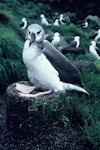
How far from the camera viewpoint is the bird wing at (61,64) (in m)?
5.69

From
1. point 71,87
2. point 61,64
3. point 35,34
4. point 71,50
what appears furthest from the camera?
point 71,50

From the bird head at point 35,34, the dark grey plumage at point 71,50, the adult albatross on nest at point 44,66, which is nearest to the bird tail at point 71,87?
the adult albatross on nest at point 44,66

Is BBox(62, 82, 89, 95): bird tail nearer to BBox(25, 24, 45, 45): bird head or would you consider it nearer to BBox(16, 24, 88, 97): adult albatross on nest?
BBox(16, 24, 88, 97): adult albatross on nest

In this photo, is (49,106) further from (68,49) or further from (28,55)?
(68,49)

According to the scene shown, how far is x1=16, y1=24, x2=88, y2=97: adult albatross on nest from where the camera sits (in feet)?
18.1

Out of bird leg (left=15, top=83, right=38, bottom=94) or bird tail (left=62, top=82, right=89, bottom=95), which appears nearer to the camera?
bird leg (left=15, top=83, right=38, bottom=94)

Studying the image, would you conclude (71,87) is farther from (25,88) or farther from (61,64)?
(25,88)

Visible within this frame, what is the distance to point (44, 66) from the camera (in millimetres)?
5559

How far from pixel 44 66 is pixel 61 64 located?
0.33 meters

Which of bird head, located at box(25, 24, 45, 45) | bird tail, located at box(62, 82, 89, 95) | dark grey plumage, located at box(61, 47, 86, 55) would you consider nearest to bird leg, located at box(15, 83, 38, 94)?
bird tail, located at box(62, 82, 89, 95)

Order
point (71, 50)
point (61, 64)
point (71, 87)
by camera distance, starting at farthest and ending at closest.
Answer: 1. point (71, 50)
2. point (71, 87)
3. point (61, 64)

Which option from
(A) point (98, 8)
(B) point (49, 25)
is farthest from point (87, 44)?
(A) point (98, 8)

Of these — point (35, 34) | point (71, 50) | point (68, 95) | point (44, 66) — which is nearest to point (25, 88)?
point (44, 66)

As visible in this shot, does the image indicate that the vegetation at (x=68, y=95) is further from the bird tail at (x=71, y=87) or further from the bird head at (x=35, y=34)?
the bird head at (x=35, y=34)
